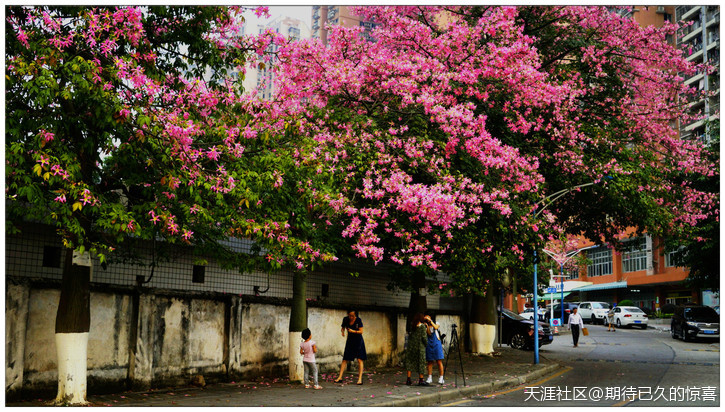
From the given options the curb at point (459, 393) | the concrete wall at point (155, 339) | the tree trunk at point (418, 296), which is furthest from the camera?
the tree trunk at point (418, 296)

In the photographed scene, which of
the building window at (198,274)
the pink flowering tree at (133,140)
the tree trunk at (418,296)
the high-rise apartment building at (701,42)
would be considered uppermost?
the high-rise apartment building at (701,42)

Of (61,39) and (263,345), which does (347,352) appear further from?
(61,39)

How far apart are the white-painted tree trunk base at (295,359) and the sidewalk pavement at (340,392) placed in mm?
295

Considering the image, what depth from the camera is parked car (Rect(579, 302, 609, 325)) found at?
4925 centimetres

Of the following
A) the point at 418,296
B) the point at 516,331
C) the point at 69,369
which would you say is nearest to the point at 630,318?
the point at 516,331

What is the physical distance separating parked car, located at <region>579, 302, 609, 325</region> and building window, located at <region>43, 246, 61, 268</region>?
44302 mm

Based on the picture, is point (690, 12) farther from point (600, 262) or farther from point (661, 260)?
point (600, 262)

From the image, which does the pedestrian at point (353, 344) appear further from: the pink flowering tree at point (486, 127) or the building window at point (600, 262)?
the building window at point (600, 262)

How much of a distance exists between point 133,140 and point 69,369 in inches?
141

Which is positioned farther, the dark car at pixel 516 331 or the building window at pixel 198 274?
the dark car at pixel 516 331

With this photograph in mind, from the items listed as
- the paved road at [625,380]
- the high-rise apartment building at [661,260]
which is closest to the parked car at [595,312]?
the high-rise apartment building at [661,260]

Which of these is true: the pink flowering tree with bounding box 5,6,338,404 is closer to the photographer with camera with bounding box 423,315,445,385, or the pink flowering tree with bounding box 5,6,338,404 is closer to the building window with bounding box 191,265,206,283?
the building window with bounding box 191,265,206,283

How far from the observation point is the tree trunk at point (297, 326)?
A: 1423cm

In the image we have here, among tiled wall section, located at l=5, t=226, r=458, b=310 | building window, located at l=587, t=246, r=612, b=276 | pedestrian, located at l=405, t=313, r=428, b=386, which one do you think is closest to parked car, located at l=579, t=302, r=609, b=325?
building window, located at l=587, t=246, r=612, b=276
